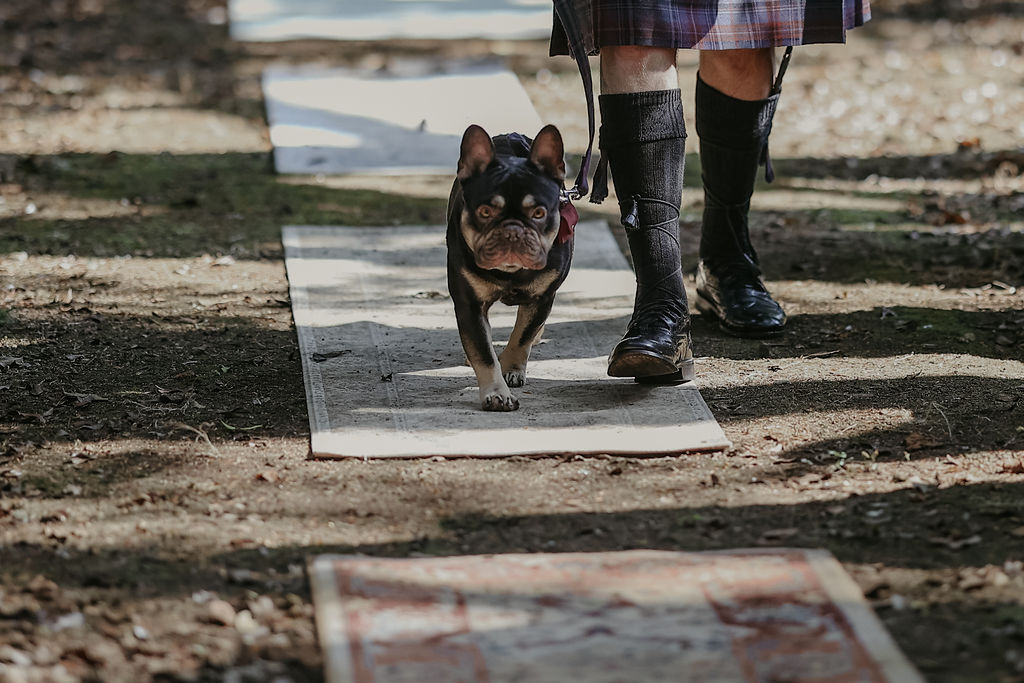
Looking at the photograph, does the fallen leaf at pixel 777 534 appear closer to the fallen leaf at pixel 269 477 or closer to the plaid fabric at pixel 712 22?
the fallen leaf at pixel 269 477

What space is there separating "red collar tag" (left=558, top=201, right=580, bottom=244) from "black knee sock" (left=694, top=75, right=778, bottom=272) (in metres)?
1.04

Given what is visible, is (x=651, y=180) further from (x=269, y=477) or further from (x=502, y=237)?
(x=269, y=477)

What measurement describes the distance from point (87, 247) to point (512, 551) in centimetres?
318

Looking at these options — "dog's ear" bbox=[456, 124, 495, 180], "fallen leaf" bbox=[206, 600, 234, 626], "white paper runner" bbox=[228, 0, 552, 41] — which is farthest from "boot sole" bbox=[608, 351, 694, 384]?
"white paper runner" bbox=[228, 0, 552, 41]

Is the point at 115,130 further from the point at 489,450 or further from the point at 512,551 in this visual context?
the point at 512,551

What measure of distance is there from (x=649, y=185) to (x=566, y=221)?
1.24ft

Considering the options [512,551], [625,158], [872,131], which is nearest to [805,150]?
[872,131]

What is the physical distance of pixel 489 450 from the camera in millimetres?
3527

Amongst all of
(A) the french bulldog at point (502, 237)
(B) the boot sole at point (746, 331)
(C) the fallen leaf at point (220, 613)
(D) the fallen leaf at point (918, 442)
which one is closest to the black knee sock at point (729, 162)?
(B) the boot sole at point (746, 331)

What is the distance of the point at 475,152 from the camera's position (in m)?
3.57

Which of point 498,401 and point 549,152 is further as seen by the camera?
point 498,401

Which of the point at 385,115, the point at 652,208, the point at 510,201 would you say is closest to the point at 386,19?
the point at 385,115

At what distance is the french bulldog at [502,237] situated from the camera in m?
3.50

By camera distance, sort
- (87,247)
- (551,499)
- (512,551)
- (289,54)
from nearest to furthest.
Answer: (512,551) < (551,499) < (87,247) < (289,54)
